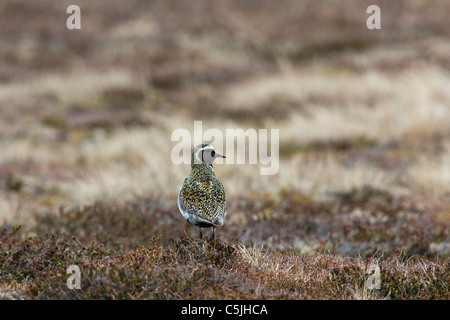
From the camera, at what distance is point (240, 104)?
17734mm

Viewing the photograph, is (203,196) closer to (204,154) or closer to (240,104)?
(204,154)

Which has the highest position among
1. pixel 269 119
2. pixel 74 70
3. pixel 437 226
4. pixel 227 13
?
pixel 227 13

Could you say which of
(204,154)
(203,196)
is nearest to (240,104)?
(204,154)

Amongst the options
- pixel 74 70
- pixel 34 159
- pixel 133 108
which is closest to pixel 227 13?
pixel 74 70

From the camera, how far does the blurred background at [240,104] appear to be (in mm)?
8820

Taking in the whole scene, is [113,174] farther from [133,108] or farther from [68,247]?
[133,108]

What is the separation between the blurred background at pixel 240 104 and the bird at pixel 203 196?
84.6 inches

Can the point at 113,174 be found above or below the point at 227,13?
below

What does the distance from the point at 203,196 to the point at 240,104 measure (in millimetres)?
13414

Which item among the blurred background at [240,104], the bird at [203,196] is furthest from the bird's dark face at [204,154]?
the blurred background at [240,104]

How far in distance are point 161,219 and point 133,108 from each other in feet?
36.0

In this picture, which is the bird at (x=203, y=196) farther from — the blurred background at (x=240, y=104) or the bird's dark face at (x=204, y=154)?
the blurred background at (x=240, y=104)

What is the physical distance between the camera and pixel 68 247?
16.5 ft

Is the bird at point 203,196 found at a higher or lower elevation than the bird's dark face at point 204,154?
lower
